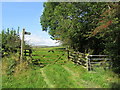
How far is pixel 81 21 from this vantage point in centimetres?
992

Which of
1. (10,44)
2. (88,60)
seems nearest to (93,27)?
(88,60)

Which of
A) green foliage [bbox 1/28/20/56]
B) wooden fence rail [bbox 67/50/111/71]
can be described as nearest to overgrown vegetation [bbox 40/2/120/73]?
wooden fence rail [bbox 67/50/111/71]

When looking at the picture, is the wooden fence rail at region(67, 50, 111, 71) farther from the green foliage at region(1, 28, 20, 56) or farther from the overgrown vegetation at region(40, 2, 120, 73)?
the green foliage at region(1, 28, 20, 56)

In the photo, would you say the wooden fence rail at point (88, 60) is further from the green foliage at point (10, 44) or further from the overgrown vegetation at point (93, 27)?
the green foliage at point (10, 44)

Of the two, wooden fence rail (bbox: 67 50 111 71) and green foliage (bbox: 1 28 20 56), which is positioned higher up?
green foliage (bbox: 1 28 20 56)

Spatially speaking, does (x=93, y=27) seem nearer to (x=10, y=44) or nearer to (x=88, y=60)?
(x=88, y=60)

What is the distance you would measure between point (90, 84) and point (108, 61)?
9.49 feet

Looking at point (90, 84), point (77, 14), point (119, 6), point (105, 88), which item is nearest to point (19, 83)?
point (90, 84)

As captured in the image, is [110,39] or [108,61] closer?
[110,39]

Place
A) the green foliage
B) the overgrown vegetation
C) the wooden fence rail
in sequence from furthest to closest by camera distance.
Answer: the green foliage < the wooden fence rail < the overgrown vegetation

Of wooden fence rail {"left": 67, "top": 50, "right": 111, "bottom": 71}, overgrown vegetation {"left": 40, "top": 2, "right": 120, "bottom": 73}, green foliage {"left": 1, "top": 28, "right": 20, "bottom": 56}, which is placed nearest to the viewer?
overgrown vegetation {"left": 40, "top": 2, "right": 120, "bottom": 73}

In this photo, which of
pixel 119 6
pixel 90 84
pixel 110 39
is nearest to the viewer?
pixel 90 84

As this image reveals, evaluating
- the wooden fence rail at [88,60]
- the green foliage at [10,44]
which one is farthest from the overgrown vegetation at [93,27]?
the green foliage at [10,44]

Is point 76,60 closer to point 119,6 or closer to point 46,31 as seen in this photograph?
point 119,6
